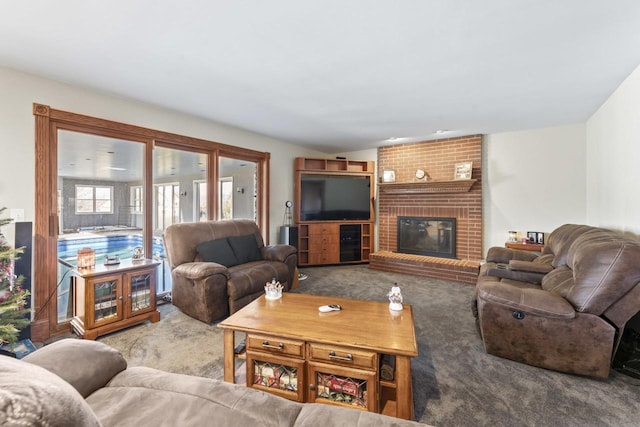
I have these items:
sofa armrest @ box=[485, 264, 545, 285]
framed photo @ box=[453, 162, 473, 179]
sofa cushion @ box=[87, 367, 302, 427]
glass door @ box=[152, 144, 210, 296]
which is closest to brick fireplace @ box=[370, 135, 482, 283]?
framed photo @ box=[453, 162, 473, 179]

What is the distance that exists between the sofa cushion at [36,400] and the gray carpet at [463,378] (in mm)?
1544

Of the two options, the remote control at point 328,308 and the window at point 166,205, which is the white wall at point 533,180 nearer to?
the remote control at point 328,308

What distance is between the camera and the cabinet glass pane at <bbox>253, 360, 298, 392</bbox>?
1675mm

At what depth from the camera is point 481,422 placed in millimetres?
1570

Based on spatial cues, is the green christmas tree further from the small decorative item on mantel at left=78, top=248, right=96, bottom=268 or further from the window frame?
the window frame

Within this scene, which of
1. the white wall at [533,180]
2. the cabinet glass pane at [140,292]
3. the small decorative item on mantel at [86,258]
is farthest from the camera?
the white wall at [533,180]

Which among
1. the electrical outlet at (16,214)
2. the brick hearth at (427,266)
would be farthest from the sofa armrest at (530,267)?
the electrical outlet at (16,214)

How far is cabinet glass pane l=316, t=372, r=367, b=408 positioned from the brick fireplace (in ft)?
11.2

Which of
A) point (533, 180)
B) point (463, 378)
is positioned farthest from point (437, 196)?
point (463, 378)

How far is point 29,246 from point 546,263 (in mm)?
4975

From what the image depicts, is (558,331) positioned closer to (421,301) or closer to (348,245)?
(421,301)

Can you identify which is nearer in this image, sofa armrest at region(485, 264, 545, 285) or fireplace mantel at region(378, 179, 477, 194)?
sofa armrest at region(485, 264, 545, 285)

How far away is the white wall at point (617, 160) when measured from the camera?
2500 millimetres

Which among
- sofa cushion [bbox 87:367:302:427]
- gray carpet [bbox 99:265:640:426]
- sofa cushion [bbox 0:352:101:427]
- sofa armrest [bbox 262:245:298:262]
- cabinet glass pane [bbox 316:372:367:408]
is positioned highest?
sofa cushion [bbox 0:352:101:427]
